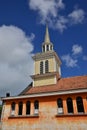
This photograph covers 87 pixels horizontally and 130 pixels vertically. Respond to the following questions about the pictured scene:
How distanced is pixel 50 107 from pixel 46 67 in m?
9.20

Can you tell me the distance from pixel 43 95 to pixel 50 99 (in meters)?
1.10

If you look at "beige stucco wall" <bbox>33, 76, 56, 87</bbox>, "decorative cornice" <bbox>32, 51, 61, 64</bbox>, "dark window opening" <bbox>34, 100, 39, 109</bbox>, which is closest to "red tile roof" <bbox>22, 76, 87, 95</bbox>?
"beige stucco wall" <bbox>33, 76, 56, 87</bbox>

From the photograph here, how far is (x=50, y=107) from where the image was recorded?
67.4 feet

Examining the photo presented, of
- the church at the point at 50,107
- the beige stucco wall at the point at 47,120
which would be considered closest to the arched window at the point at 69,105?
the church at the point at 50,107

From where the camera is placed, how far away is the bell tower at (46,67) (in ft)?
84.8

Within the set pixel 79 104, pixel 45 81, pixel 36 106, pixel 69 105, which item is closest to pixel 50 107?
pixel 36 106

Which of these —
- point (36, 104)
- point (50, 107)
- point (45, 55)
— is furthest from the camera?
point (45, 55)

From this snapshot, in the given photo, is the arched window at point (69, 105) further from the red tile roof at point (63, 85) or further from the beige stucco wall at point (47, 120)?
the red tile roof at point (63, 85)

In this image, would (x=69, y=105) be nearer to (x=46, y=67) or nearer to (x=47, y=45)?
(x=46, y=67)

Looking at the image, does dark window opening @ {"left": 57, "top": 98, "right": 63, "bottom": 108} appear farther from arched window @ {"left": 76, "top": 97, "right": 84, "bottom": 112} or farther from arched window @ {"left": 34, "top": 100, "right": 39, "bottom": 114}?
arched window @ {"left": 34, "top": 100, "right": 39, "bottom": 114}

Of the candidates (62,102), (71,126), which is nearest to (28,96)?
(62,102)

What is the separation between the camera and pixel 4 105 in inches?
918

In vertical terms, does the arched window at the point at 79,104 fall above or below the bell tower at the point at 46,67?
below

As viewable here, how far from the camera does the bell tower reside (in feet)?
84.8
